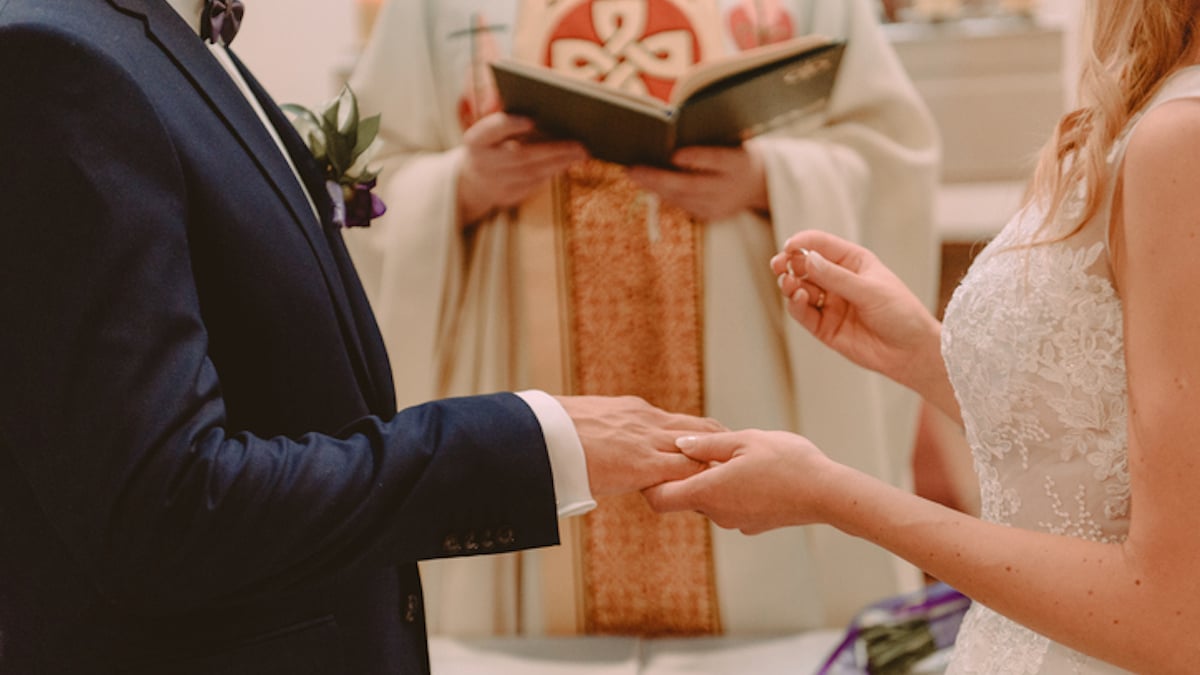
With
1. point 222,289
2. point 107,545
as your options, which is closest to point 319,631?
point 107,545

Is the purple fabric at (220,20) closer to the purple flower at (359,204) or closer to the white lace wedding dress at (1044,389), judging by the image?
the purple flower at (359,204)

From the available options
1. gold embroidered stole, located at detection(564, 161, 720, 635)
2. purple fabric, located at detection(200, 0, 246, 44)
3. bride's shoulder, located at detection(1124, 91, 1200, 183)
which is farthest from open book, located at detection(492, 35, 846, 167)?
bride's shoulder, located at detection(1124, 91, 1200, 183)

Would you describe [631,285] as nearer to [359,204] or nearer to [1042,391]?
[359,204]

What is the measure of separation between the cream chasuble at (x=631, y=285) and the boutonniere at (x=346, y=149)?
109 cm

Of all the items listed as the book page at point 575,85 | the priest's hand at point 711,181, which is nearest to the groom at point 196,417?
the book page at point 575,85

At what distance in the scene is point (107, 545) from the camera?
1147 mm

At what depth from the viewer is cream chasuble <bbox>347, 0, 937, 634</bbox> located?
2840 millimetres

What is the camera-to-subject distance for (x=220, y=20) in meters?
1.39

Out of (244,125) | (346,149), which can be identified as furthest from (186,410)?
(346,149)

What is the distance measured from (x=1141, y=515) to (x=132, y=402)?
957 mm

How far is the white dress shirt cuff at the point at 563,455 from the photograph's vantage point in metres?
1.33

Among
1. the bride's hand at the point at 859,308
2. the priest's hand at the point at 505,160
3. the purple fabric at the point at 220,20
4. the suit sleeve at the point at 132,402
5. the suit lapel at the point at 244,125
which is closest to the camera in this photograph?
the suit sleeve at the point at 132,402

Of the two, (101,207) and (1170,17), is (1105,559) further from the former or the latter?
(101,207)

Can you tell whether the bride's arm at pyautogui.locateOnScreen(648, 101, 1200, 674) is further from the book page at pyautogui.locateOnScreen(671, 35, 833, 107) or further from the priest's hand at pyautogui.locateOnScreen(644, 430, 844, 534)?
the book page at pyautogui.locateOnScreen(671, 35, 833, 107)
